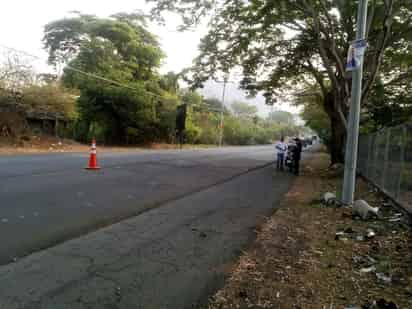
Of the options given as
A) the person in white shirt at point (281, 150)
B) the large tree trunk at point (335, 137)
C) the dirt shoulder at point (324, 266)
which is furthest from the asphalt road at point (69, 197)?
the large tree trunk at point (335, 137)

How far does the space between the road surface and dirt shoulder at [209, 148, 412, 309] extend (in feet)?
1.06

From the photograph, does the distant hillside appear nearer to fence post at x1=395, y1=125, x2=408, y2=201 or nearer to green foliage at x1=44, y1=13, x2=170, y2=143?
green foliage at x1=44, y1=13, x2=170, y2=143

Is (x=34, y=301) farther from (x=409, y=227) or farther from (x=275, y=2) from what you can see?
(x=275, y=2)

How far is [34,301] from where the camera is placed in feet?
8.21

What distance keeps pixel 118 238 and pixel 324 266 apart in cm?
270

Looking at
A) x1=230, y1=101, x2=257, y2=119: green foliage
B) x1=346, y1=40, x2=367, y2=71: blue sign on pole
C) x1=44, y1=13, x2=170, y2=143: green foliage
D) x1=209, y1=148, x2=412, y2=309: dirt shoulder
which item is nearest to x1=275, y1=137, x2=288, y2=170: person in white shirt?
x1=346, y1=40, x2=367, y2=71: blue sign on pole

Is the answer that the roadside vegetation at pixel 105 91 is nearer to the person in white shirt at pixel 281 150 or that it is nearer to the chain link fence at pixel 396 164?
the person in white shirt at pixel 281 150

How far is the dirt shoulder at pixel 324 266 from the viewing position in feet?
8.93

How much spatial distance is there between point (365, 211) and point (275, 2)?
21.8 feet

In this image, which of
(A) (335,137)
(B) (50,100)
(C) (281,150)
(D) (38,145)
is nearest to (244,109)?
(B) (50,100)

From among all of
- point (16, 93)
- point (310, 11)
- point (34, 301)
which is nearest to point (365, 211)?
point (34, 301)

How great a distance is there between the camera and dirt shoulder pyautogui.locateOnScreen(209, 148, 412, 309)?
8.93 ft

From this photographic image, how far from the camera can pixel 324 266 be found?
3.47 m

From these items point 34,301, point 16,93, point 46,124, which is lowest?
point 34,301
